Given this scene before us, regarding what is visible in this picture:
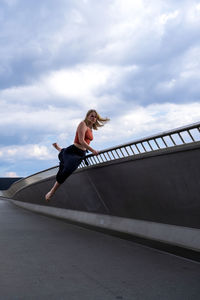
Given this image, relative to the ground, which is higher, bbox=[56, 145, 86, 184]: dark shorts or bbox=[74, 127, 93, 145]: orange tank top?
bbox=[74, 127, 93, 145]: orange tank top

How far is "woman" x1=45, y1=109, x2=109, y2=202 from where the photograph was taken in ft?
28.2

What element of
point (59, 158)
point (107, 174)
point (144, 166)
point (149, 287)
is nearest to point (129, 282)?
point (149, 287)

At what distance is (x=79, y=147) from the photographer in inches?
356

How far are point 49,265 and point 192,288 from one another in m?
1.86

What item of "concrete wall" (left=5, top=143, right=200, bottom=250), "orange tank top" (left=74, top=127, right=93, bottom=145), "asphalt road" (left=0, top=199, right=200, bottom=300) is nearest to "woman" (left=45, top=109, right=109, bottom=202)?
"orange tank top" (left=74, top=127, right=93, bottom=145)

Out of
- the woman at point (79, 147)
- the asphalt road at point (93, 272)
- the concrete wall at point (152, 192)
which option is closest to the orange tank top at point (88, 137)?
the woman at point (79, 147)

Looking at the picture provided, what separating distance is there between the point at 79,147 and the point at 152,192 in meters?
2.27

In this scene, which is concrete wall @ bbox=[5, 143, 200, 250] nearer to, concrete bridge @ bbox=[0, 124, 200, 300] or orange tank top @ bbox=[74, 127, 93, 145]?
concrete bridge @ bbox=[0, 124, 200, 300]

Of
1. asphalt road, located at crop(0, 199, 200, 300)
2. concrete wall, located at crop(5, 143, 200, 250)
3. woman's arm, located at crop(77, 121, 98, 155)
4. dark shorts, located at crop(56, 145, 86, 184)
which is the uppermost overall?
woman's arm, located at crop(77, 121, 98, 155)

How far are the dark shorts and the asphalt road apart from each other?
80.7 inches

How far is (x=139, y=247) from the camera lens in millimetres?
6488

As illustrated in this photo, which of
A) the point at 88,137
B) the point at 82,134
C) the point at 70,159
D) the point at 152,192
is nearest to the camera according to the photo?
the point at 152,192

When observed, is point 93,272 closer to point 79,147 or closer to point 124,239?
point 124,239

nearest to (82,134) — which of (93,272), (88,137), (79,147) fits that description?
(88,137)
